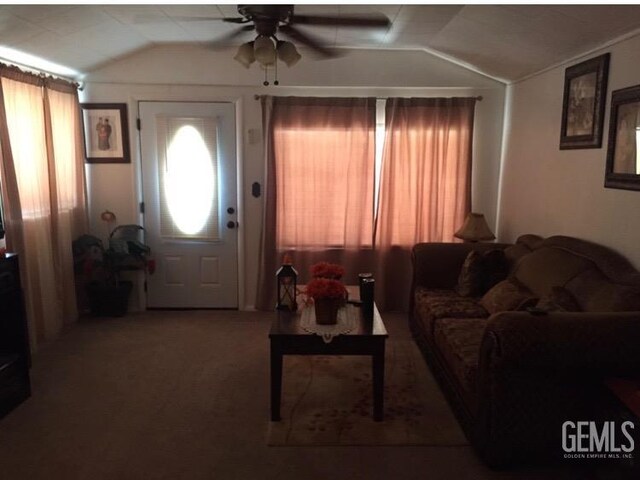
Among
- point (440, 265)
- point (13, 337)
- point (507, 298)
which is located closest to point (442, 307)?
point (507, 298)

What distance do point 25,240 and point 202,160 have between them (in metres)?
1.68

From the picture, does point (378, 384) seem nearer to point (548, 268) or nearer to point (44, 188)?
point (548, 268)

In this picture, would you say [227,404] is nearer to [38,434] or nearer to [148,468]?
[148,468]

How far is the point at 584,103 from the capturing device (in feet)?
10.7

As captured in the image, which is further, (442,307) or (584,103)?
(442,307)

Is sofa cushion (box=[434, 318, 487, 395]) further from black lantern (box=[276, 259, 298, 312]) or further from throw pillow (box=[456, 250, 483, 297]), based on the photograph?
black lantern (box=[276, 259, 298, 312])

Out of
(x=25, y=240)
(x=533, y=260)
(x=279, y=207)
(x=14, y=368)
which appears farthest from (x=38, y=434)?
(x=533, y=260)

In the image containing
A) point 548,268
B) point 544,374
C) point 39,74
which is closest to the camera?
point 544,374

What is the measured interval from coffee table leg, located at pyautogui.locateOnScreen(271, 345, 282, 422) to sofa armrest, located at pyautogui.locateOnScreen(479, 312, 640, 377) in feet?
3.85

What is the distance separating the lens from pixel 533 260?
337cm

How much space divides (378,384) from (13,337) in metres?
2.28

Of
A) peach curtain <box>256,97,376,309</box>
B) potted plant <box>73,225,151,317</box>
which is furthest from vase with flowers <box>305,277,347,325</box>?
potted plant <box>73,225,151,317</box>

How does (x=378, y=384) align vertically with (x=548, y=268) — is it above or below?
below

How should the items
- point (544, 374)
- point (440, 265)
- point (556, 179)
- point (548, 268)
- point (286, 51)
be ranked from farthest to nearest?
point (440, 265)
point (556, 179)
point (548, 268)
point (286, 51)
point (544, 374)
